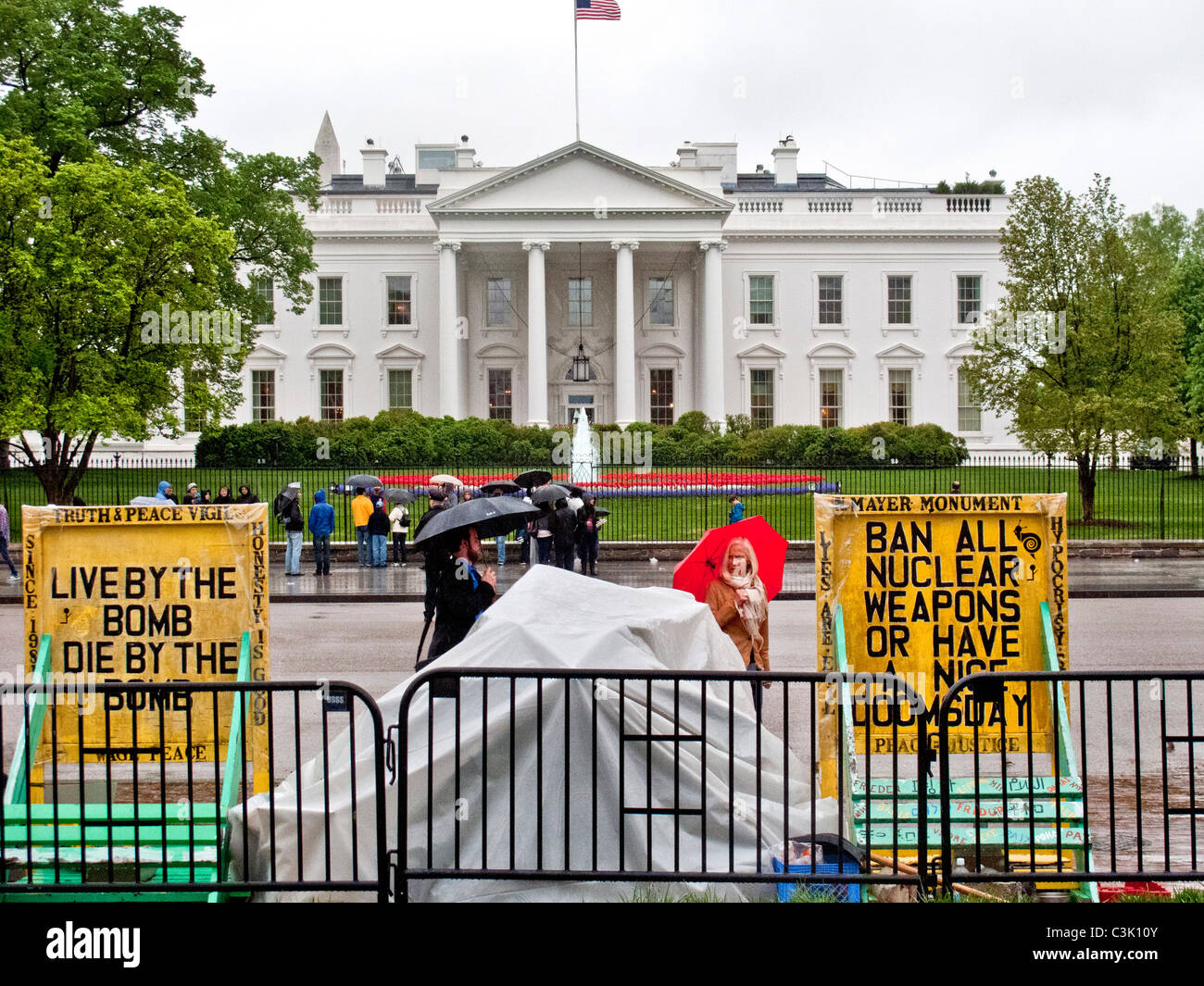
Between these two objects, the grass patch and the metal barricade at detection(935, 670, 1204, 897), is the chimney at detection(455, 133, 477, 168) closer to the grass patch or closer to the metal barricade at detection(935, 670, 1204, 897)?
the grass patch

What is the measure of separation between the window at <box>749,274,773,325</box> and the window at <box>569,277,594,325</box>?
7.59 m

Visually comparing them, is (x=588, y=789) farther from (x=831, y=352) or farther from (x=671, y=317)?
(x=831, y=352)

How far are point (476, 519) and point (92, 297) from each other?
20.8 meters

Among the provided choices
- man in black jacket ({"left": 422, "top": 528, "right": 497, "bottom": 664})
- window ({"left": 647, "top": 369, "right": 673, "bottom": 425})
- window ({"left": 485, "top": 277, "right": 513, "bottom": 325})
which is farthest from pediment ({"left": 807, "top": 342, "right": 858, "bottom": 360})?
man in black jacket ({"left": 422, "top": 528, "right": 497, "bottom": 664})

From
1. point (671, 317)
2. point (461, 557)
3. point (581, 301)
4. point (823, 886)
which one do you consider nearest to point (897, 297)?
point (671, 317)

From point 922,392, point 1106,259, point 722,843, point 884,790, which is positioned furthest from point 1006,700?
point 922,392

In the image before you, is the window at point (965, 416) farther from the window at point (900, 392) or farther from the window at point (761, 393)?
the window at point (761, 393)

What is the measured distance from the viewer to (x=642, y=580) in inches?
835

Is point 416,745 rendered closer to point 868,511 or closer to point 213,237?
point 868,511

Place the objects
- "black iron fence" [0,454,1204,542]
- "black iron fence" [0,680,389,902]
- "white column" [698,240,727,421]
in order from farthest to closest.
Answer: "white column" [698,240,727,421], "black iron fence" [0,454,1204,542], "black iron fence" [0,680,389,902]

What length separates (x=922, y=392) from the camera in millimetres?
56688

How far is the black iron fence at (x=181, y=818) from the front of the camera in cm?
502

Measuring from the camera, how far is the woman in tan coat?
28.3 ft
